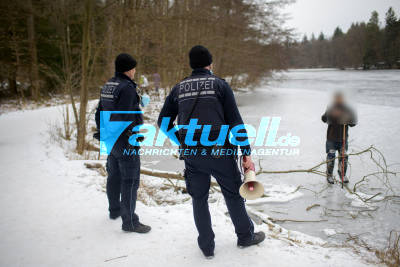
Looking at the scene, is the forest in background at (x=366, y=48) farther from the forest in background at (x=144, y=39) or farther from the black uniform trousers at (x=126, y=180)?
the black uniform trousers at (x=126, y=180)

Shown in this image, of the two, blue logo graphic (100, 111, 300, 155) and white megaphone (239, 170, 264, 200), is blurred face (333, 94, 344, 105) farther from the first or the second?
white megaphone (239, 170, 264, 200)

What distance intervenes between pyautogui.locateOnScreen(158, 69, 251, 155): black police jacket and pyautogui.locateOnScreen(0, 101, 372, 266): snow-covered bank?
1.11m

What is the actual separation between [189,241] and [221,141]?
1.21 meters

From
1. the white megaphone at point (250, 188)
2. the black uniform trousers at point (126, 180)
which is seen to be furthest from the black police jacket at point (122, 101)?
the white megaphone at point (250, 188)

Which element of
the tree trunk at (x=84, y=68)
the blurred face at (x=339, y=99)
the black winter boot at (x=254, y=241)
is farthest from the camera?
the tree trunk at (x=84, y=68)

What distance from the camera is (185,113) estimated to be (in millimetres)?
2467

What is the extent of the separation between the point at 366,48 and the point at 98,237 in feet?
50.7

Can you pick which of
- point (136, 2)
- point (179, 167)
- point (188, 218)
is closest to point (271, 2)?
point (136, 2)

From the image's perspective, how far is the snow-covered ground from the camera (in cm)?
257

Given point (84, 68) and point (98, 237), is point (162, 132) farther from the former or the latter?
point (84, 68)

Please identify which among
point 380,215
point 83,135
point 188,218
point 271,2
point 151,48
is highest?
point 271,2

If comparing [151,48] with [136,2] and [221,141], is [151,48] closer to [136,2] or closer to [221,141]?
[136,2]

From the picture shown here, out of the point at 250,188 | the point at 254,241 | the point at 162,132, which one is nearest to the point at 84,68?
the point at 162,132

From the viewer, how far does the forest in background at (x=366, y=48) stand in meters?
12.3
